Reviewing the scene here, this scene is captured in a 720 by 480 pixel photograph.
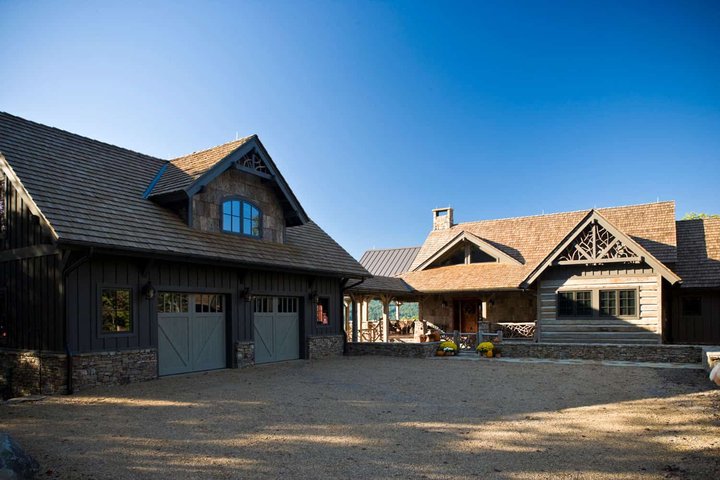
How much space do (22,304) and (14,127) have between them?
474 centimetres

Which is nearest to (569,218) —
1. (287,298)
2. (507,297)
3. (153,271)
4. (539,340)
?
(507,297)

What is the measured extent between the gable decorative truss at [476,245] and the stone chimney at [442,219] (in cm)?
427

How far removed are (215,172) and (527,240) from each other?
16.3 metres

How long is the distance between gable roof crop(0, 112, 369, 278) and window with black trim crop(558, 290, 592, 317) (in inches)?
391

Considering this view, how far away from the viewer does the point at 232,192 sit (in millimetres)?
17062

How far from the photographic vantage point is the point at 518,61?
21.7 meters

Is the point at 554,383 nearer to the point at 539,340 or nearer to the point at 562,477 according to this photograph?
the point at 562,477

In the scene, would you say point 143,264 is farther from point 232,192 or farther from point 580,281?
point 580,281

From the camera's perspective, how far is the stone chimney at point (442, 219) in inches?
1233

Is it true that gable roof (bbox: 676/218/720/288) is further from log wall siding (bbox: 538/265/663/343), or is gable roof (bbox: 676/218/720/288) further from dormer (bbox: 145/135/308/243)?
dormer (bbox: 145/135/308/243)

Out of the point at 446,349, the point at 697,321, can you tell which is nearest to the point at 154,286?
the point at 446,349

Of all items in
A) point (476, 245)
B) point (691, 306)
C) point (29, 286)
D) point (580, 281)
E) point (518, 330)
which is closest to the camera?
point (29, 286)

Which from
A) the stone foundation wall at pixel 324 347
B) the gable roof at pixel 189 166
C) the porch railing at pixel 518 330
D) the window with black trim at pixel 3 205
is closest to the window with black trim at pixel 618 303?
the porch railing at pixel 518 330

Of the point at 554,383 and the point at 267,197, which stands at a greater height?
the point at 267,197
